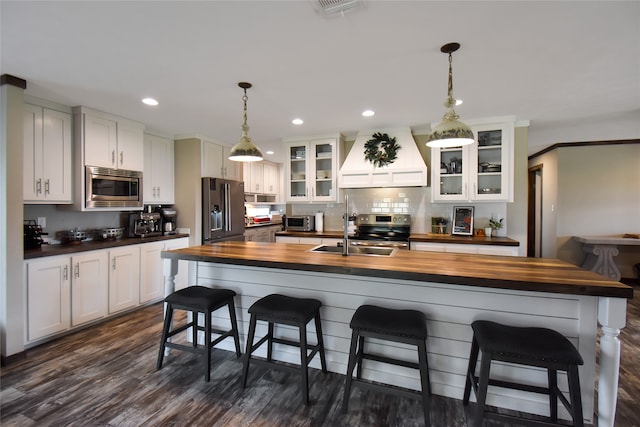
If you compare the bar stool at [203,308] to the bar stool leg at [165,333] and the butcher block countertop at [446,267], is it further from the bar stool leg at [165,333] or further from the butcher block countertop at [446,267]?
the butcher block countertop at [446,267]

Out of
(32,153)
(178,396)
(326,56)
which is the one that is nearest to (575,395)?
(178,396)

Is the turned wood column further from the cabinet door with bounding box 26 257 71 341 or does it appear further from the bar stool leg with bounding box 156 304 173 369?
the cabinet door with bounding box 26 257 71 341

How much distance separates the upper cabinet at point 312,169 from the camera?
4570 mm

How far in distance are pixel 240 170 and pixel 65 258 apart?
10.2 ft

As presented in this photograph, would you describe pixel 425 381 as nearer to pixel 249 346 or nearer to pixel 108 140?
pixel 249 346

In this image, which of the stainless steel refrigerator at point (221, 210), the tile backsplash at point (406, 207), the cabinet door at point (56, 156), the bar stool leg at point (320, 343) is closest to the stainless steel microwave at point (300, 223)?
the tile backsplash at point (406, 207)

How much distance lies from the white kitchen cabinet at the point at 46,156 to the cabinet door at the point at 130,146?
0.51 m

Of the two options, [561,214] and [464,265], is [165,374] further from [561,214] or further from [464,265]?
[561,214]

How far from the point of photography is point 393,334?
1.76 m

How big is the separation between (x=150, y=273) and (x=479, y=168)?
15.1ft

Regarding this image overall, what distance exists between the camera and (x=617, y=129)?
3928 mm

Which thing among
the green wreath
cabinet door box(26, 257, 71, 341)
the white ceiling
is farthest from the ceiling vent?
cabinet door box(26, 257, 71, 341)

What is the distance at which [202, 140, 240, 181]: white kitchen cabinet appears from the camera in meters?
4.64

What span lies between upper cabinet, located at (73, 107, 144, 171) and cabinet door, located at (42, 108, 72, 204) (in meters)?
0.12
